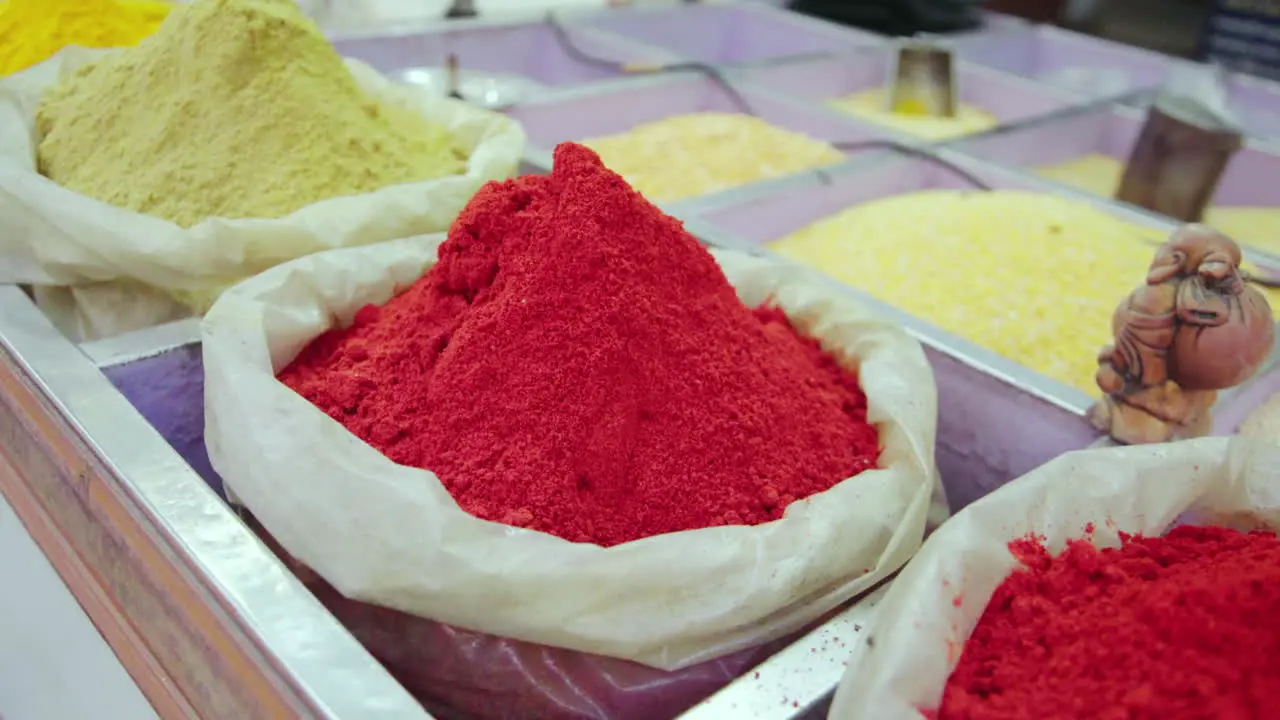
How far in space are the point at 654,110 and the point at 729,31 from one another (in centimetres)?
100

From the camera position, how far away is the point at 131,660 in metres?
0.77

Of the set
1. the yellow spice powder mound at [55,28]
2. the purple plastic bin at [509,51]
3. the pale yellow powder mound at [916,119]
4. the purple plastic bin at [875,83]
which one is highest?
the yellow spice powder mound at [55,28]

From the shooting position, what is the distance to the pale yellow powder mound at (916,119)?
86.0 inches

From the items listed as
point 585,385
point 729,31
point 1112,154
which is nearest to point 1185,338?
point 585,385

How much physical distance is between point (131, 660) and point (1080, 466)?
2.47 ft

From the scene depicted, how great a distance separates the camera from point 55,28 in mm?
1308

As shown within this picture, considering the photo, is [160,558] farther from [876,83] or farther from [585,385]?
[876,83]

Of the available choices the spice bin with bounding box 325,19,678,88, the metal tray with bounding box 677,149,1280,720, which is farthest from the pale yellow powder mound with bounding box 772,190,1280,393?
the spice bin with bounding box 325,19,678,88

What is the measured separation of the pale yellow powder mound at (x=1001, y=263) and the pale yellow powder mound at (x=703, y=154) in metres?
0.22

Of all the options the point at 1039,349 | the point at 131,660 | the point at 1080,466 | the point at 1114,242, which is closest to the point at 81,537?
the point at 131,660

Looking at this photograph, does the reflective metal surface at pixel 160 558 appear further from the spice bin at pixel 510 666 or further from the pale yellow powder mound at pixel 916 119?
the pale yellow powder mound at pixel 916 119

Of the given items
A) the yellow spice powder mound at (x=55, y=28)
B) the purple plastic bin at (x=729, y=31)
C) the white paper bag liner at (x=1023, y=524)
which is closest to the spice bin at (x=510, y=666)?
the white paper bag liner at (x=1023, y=524)

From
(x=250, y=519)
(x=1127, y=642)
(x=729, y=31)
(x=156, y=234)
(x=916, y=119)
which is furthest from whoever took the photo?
(x=729, y=31)

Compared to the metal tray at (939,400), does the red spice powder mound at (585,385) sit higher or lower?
higher
